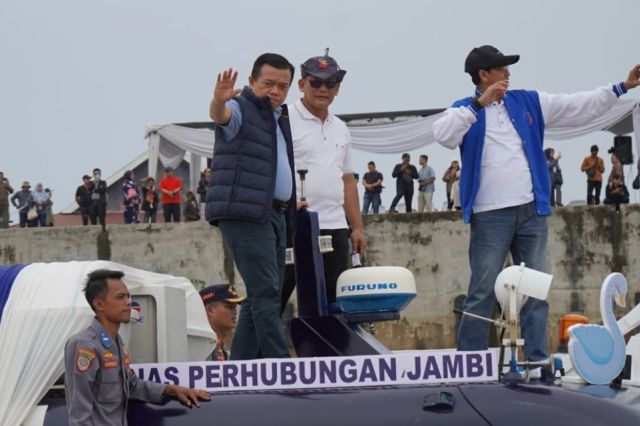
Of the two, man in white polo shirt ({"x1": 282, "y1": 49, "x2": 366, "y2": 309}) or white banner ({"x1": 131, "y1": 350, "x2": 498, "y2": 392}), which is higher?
man in white polo shirt ({"x1": 282, "y1": 49, "x2": 366, "y2": 309})

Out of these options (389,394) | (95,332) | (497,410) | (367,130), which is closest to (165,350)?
(95,332)

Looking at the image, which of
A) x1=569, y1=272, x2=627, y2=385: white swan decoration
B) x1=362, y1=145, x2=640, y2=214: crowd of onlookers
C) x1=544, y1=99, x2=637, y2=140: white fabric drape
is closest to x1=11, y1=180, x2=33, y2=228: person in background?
x1=362, y1=145, x2=640, y2=214: crowd of onlookers

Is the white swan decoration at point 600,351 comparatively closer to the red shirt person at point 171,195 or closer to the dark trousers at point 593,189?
the dark trousers at point 593,189

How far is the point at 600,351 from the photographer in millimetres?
5512

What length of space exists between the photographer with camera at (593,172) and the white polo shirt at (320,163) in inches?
795

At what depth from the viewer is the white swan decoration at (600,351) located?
5.48m

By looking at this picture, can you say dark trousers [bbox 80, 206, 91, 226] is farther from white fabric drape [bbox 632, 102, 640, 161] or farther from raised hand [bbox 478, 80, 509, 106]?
raised hand [bbox 478, 80, 509, 106]

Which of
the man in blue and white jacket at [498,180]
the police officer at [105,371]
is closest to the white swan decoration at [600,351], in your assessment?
the man in blue and white jacket at [498,180]

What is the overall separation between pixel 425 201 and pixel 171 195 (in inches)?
212

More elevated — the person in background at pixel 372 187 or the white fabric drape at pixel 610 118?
the white fabric drape at pixel 610 118

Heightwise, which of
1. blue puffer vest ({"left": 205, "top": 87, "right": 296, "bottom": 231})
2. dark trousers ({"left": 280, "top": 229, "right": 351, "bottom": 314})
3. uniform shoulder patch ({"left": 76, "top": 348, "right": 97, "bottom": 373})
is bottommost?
uniform shoulder patch ({"left": 76, "top": 348, "right": 97, "bottom": 373})

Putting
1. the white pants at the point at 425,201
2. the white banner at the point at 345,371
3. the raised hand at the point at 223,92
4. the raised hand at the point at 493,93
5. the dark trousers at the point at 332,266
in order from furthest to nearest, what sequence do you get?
the white pants at the point at 425,201 → the dark trousers at the point at 332,266 → the raised hand at the point at 493,93 → the raised hand at the point at 223,92 → the white banner at the point at 345,371

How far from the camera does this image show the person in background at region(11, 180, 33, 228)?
30547 millimetres

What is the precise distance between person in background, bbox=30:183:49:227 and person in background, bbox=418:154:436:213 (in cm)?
865
